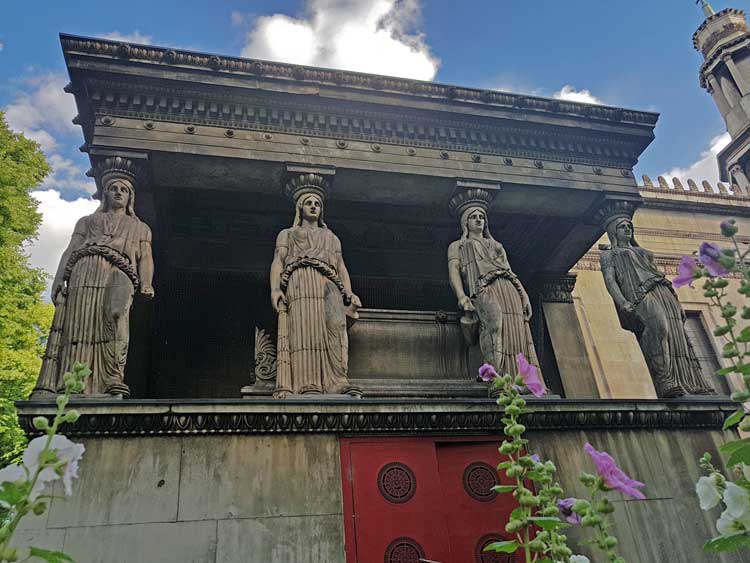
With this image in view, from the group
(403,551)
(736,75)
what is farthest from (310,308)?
(736,75)

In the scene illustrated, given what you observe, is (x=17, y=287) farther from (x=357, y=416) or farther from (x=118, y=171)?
(x=357, y=416)

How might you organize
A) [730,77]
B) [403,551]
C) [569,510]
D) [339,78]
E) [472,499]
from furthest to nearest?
[730,77]
[339,78]
[472,499]
[403,551]
[569,510]

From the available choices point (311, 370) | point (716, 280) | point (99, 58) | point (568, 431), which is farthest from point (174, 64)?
point (716, 280)

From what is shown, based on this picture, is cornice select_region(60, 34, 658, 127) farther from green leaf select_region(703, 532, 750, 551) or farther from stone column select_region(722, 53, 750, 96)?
stone column select_region(722, 53, 750, 96)

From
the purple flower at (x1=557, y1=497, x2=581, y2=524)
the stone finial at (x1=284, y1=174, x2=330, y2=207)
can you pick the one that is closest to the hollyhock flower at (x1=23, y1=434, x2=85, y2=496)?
the purple flower at (x1=557, y1=497, x2=581, y2=524)

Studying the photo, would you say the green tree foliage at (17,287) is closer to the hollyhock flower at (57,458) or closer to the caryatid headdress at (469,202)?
the caryatid headdress at (469,202)

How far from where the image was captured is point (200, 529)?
6.40 meters

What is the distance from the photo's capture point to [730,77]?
2816cm

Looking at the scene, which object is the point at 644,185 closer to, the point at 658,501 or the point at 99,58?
the point at 658,501

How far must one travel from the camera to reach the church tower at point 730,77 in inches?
1062

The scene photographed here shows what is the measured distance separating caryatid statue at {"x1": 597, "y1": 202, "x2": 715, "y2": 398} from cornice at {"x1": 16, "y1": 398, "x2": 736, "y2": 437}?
0.84 m

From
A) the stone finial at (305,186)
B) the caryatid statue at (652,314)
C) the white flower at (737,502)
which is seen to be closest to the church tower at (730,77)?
the caryatid statue at (652,314)

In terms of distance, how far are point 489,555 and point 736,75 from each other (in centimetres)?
2909

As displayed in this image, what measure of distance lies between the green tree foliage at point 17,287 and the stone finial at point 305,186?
11.9 meters
